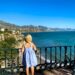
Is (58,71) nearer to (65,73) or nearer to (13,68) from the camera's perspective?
(65,73)

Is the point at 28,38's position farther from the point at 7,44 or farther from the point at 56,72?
the point at 7,44

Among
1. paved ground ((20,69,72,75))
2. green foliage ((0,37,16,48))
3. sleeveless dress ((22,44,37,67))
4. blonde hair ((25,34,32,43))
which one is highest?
blonde hair ((25,34,32,43))

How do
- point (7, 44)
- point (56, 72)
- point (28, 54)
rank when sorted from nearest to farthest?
point (28, 54)
point (56, 72)
point (7, 44)

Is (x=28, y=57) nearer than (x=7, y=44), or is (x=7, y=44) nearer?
(x=28, y=57)

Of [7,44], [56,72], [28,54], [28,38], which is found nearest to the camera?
[28,38]

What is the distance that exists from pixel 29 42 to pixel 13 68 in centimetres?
115

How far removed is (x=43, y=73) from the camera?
7898 mm

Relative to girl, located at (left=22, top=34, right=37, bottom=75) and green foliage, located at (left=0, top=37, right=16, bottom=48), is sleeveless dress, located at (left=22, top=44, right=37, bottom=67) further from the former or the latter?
green foliage, located at (left=0, top=37, right=16, bottom=48)

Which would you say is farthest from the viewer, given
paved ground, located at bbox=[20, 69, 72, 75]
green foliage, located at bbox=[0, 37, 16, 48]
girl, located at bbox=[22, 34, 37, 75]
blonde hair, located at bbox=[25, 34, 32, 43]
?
green foliage, located at bbox=[0, 37, 16, 48]

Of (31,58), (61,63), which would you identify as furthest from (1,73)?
(61,63)

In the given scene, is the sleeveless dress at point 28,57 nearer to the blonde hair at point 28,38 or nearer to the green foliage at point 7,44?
the blonde hair at point 28,38

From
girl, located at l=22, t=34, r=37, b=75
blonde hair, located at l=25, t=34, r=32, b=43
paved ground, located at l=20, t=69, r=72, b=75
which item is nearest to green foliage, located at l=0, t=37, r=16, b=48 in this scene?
paved ground, located at l=20, t=69, r=72, b=75

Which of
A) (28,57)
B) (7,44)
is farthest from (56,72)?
(7,44)

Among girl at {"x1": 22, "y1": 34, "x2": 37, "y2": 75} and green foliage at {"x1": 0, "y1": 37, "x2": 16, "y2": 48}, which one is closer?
girl at {"x1": 22, "y1": 34, "x2": 37, "y2": 75}
